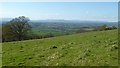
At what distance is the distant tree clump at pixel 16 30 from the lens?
195ft

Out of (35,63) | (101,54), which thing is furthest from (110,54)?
(35,63)

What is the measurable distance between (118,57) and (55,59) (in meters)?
4.37

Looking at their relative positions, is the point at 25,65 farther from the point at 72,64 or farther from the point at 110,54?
the point at 110,54

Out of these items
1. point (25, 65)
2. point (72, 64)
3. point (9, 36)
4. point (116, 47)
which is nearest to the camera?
point (72, 64)

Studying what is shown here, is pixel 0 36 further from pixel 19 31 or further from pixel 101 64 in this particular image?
pixel 101 64

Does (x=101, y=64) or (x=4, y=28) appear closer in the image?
(x=101, y=64)

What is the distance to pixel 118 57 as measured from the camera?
1360 centimetres

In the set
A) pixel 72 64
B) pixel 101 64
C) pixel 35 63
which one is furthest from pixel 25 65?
pixel 101 64

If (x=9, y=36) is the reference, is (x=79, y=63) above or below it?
above

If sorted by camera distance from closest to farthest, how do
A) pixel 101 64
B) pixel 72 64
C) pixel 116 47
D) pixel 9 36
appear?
pixel 101 64
pixel 72 64
pixel 116 47
pixel 9 36

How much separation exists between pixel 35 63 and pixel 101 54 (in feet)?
15.4

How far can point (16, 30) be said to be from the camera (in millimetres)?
60812

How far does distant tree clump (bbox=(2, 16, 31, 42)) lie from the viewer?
5944 cm

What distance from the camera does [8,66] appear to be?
48.6 ft
